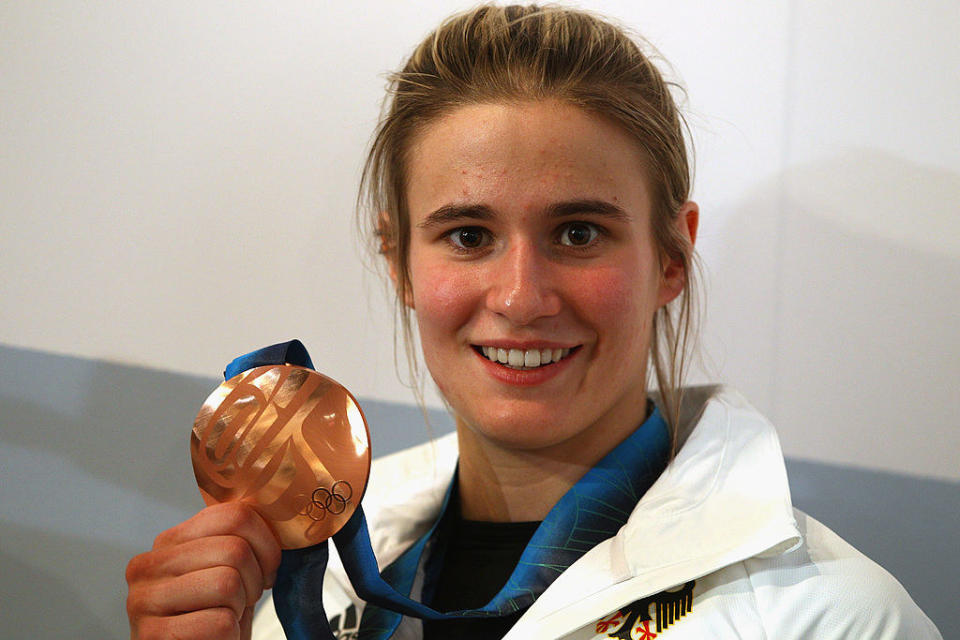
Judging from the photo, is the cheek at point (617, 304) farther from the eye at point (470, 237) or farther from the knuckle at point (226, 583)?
the knuckle at point (226, 583)

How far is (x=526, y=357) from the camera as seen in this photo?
1053 mm

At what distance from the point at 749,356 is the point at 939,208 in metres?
0.33

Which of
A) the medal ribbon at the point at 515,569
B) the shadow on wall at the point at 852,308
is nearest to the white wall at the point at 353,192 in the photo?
the shadow on wall at the point at 852,308

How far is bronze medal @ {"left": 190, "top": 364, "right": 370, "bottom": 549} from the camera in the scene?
879mm

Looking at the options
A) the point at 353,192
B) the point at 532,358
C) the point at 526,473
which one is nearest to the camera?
the point at 532,358

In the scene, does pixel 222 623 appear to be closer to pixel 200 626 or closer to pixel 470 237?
pixel 200 626

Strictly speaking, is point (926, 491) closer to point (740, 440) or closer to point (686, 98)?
point (740, 440)

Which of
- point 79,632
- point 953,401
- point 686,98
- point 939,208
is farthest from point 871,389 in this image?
point 79,632

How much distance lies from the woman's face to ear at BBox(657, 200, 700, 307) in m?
0.05

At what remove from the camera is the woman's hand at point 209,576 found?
85 centimetres

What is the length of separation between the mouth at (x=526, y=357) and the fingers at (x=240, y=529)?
332 millimetres

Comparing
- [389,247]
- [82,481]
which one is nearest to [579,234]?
[389,247]

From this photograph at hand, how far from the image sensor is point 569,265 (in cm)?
Result: 103

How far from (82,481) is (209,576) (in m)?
0.76
